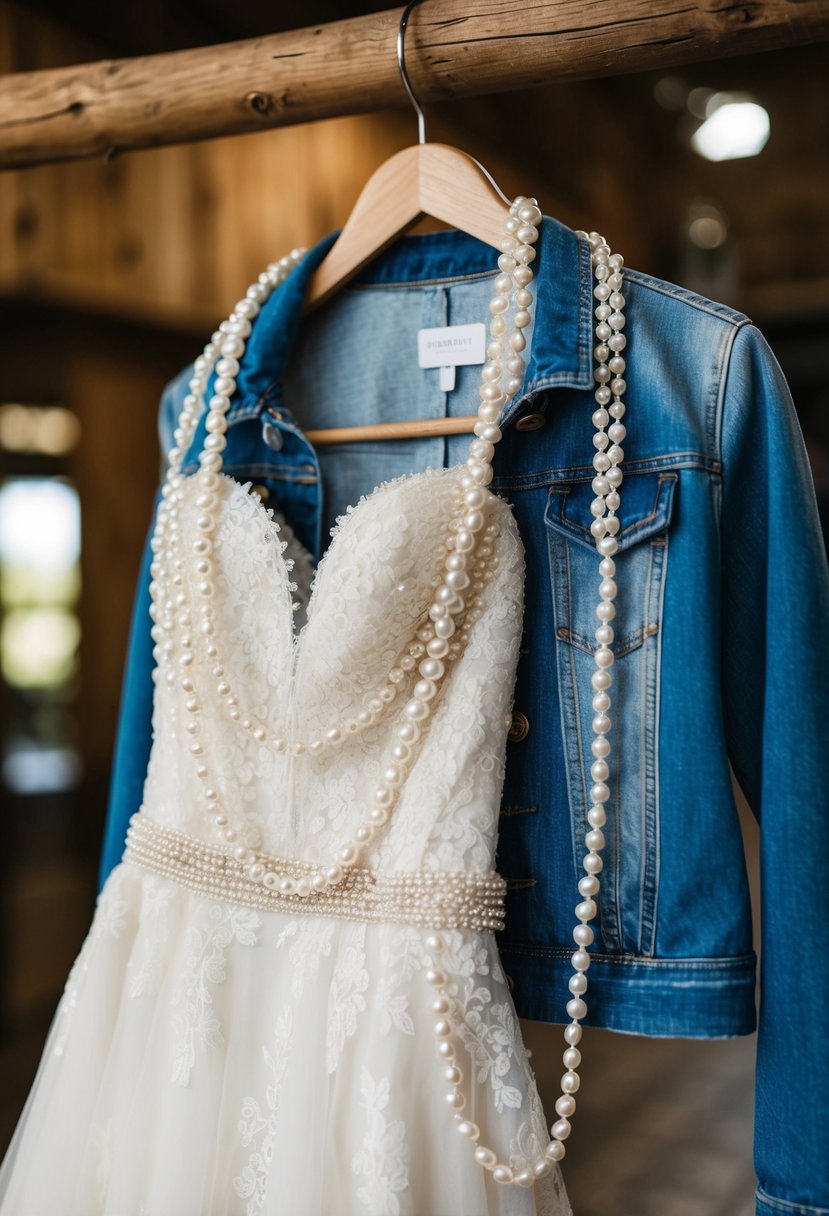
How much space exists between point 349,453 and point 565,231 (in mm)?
305

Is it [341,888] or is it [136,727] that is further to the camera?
[136,727]

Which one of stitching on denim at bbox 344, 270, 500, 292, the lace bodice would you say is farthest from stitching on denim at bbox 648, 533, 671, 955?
stitching on denim at bbox 344, 270, 500, 292

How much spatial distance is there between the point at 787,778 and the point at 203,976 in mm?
471

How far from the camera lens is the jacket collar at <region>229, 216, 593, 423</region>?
0.86 metres

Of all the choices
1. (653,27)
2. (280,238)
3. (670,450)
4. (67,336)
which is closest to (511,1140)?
(670,450)

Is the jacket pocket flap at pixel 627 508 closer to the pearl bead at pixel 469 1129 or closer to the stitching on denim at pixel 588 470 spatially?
the stitching on denim at pixel 588 470

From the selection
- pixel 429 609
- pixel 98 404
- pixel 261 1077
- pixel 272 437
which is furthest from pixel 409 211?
pixel 98 404

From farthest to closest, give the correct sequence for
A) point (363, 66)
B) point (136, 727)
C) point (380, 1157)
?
point (136, 727), point (363, 66), point (380, 1157)

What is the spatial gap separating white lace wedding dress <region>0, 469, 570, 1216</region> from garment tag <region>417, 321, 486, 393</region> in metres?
0.18

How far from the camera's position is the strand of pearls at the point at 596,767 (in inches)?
29.9

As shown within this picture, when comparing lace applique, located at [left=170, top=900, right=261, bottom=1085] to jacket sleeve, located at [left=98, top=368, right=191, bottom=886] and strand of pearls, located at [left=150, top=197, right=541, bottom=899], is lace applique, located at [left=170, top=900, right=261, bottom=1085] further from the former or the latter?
jacket sleeve, located at [left=98, top=368, right=191, bottom=886]

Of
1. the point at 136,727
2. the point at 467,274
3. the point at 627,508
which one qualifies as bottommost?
the point at 136,727

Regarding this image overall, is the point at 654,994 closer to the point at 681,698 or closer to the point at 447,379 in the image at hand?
the point at 681,698

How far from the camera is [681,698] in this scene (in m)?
0.82
